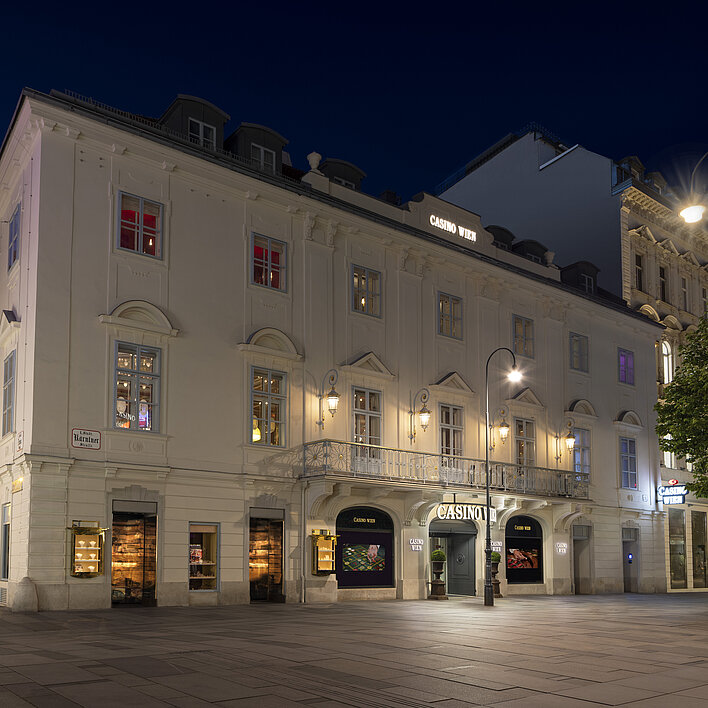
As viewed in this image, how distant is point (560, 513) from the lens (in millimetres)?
34312

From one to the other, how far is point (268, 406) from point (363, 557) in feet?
19.9

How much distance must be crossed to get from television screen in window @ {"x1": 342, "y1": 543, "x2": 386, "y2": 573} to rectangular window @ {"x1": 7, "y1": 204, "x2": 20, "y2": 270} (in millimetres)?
13146

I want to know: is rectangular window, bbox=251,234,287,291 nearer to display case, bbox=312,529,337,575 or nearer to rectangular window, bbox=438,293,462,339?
rectangular window, bbox=438,293,462,339

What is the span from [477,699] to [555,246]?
127 feet

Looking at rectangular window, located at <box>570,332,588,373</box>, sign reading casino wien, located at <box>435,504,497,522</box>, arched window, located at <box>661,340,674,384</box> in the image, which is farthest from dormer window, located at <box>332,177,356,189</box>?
arched window, located at <box>661,340,674,384</box>

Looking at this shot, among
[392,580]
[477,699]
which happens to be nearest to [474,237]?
[392,580]

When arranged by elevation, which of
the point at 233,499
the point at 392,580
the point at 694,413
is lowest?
the point at 392,580

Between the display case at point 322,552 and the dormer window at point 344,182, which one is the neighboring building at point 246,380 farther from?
the dormer window at point 344,182

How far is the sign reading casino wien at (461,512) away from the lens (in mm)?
30156

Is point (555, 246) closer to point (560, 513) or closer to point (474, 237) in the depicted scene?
point (474, 237)

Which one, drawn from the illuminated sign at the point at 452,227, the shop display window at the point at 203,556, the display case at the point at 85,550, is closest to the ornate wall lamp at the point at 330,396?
the shop display window at the point at 203,556

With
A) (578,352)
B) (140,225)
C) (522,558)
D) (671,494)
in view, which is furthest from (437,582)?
(671,494)

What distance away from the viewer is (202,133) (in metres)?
26.4

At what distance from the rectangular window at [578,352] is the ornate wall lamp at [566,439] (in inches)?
104
